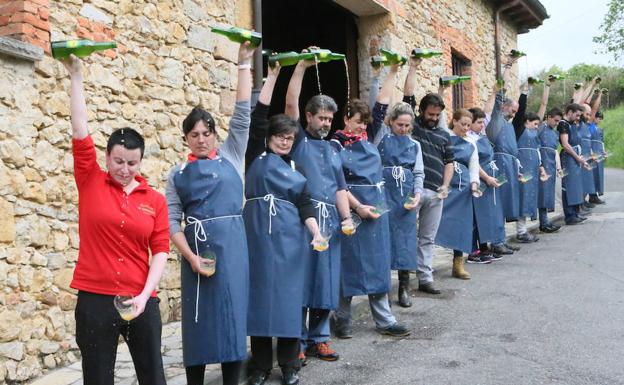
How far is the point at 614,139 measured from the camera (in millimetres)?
26516

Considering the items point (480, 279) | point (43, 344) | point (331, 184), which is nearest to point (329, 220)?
point (331, 184)

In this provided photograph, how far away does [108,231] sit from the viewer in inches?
105

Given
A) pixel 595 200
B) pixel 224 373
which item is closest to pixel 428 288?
pixel 224 373

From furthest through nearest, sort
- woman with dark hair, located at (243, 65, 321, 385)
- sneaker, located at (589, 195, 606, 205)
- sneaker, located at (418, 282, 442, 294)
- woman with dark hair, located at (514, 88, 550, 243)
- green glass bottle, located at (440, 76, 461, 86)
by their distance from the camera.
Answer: sneaker, located at (589, 195, 606, 205), woman with dark hair, located at (514, 88, 550, 243), green glass bottle, located at (440, 76, 461, 86), sneaker, located at (418, 282, 442, 294), woman with dark hair, located at (243, 65, 321, 385)

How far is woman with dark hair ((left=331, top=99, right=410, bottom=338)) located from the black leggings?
1.43 m

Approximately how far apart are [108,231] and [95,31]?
91.5 inches

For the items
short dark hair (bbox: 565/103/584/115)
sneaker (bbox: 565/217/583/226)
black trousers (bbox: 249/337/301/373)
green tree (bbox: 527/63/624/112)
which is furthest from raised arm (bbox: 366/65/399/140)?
green tree (bbox: 527/63/624/112)

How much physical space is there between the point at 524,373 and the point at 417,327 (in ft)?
3.98

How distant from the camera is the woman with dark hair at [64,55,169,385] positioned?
2.65 meters

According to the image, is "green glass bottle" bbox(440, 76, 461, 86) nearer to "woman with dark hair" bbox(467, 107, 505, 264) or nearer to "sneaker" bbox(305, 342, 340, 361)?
"woman with dark hair" bbox(467, 107, 505, 264)

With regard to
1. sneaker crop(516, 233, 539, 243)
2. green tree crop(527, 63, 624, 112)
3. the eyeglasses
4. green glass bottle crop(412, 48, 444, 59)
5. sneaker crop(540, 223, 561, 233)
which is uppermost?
green tree crop(527, 63, 624, 112)

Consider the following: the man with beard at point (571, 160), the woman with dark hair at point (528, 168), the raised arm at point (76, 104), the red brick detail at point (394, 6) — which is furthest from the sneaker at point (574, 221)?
the raised arm at point (76, 104)

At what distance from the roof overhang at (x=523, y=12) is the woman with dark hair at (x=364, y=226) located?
9276 mm

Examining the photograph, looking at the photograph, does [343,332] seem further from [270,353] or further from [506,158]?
[506,158]
